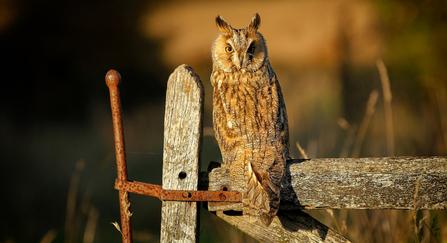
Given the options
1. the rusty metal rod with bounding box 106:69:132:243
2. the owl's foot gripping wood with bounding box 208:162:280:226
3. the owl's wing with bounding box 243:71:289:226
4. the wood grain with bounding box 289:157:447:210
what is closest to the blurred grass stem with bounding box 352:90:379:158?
the wood grain with bounding box 289:157:447:210

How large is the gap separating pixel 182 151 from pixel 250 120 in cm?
27

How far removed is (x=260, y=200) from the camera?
89 centimetres

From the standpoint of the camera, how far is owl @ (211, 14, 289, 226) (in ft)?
3.02

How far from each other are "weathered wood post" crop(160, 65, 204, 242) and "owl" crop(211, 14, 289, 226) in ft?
0.44

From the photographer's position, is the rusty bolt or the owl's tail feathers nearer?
the owl's tail feathers

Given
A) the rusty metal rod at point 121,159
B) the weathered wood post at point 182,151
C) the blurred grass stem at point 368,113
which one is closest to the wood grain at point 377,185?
the weathered wood post at point 182,151

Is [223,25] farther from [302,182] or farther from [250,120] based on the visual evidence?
[302,182]

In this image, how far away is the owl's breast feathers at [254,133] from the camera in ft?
3.00

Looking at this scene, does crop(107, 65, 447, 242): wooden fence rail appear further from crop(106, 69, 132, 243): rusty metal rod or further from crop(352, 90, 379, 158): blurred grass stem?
crop(352, 90, 379, 158): blurred grass stem

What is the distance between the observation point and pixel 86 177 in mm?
3006

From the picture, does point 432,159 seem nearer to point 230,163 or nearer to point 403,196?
point 403,196

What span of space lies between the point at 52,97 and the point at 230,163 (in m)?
2.44

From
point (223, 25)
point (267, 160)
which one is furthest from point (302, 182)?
point (223, 25)

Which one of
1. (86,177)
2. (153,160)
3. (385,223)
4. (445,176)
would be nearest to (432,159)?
(445,176)
